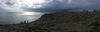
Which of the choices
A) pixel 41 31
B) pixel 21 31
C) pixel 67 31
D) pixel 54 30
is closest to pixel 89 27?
pixel 67 31

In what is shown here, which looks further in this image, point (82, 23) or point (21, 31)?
point (82, 23)

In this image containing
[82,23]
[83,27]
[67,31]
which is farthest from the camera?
[82,23]

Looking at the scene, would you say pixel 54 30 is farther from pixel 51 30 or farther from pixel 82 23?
pixel 82 23

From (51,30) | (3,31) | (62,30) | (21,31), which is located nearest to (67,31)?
(62,30)

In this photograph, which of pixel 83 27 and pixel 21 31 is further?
pixel 83 27

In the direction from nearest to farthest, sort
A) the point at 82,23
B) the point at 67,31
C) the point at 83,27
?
the point at 67,31
the point at 83,27
the point at 82,23

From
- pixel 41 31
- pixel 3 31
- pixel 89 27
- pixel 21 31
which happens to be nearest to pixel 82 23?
pixel 89 27

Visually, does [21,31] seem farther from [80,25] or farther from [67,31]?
[80,25]
